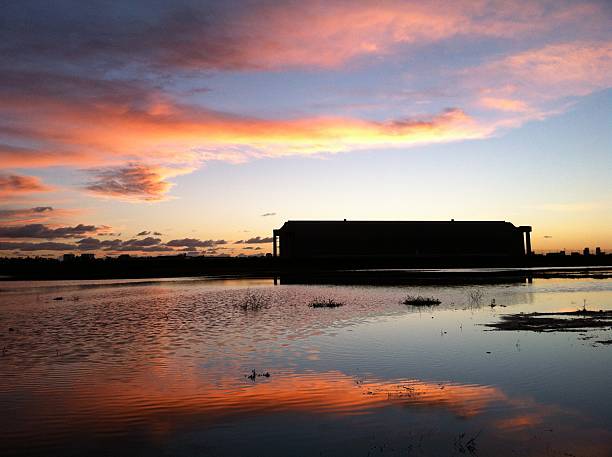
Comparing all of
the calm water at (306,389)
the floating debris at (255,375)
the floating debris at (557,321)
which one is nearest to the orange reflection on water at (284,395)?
the calm water at (306,389)

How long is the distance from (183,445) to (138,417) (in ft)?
8.03

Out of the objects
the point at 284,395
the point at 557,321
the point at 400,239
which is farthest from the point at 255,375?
the point at 400,239

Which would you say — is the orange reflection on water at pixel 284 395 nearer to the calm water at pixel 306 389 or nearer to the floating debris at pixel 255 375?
the calm water at pixel 306 389

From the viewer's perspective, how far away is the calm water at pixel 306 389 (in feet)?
33.0

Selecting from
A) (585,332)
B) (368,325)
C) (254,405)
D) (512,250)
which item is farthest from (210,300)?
(512,250)

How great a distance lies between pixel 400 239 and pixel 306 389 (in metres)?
104

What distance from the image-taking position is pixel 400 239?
116500 mm

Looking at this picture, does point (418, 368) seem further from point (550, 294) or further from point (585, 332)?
point (550, 294)

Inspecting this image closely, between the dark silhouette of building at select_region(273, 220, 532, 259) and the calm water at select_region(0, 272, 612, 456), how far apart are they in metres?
84.2

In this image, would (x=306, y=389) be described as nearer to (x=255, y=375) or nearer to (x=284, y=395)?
(x=284, y=395)

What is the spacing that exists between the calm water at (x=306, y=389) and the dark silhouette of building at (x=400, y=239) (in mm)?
84223

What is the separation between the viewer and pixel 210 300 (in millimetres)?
42938

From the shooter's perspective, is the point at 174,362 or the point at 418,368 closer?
the point at 418,368

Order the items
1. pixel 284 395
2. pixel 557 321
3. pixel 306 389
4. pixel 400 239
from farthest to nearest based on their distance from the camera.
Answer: pixel 400 239 < pixel 557 321 < pixel 306 389 < pixel 284 395
